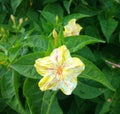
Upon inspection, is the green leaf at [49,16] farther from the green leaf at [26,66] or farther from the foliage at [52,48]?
the green leaf at [26,66]

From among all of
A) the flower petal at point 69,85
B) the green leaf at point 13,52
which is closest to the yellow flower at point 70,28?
the green leaf at point 13,52

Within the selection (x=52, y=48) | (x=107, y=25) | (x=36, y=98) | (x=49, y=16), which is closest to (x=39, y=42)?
(x=52, y=48)

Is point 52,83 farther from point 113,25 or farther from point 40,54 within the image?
point 113,25

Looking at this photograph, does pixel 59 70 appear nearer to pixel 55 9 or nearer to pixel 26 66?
pixel 26 66

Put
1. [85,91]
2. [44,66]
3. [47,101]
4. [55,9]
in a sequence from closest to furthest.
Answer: [44,66] < [47,101] < [85,91] < [55,9]

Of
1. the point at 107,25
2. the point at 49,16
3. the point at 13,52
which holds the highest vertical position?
the point at 13,52

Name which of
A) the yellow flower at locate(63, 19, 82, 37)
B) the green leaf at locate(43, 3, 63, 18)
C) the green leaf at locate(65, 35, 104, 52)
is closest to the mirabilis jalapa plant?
the green leaf at locate(65, 35, 104, 52)

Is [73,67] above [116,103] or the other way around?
above
